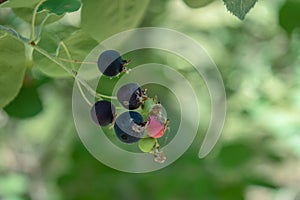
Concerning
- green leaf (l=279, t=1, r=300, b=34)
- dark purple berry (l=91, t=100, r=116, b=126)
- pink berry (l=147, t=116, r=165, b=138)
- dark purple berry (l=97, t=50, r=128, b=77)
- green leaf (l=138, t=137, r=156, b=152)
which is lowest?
green leaf (l=138, t=137, r=156, b=152)

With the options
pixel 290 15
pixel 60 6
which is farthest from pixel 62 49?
pixel 290 15

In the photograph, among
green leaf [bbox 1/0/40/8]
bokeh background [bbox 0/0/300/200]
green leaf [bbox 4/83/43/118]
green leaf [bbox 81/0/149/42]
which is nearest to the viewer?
green leaf [bbox 1/0/40/8]

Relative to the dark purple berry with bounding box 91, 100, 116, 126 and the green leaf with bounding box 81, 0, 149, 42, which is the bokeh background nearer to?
the green leaf with bounding box 81, 0, 149, 42

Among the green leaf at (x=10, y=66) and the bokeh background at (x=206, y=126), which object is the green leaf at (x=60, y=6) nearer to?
the green leaf at (x=10, y=66)

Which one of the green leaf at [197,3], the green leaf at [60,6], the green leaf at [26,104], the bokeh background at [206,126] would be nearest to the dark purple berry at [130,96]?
the green leaf at [60,6]

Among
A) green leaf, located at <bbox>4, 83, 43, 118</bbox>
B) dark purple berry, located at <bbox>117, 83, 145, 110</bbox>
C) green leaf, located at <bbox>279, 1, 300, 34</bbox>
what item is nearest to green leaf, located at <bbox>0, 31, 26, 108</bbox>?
dark purple berry, located at <bbox>117, 83, 145, 110</bbox>

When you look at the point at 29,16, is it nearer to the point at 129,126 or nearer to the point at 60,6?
Answer: the point at 60,6

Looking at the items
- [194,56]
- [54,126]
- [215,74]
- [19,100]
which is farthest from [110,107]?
[54,126]
